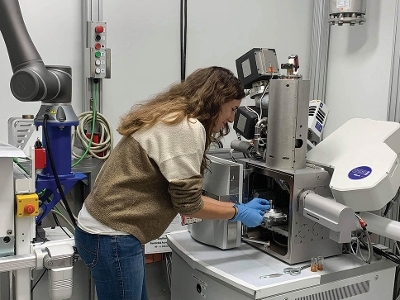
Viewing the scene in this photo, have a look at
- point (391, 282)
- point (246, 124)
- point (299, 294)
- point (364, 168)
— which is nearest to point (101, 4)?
point (246, 124)

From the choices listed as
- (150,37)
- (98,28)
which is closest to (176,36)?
(150,37)

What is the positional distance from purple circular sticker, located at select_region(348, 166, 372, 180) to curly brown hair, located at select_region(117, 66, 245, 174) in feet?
1.57

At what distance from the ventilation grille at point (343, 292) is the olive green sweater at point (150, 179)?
554 millimetres

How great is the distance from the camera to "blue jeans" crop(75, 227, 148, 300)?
141 cm

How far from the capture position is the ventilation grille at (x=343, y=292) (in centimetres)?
159

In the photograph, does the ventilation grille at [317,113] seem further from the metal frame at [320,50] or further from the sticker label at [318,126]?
the metal frame at [320,50]

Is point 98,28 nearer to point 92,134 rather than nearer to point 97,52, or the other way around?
point 97,52

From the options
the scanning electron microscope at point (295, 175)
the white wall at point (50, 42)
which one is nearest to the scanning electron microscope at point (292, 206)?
the scanning electron microscope at point (295, 175)

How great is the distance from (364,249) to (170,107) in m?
1.01

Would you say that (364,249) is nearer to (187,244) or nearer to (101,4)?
(187,244)

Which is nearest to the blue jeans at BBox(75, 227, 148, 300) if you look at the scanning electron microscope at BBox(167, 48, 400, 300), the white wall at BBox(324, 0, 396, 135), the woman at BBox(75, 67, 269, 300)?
the woman at BBox(75, 67, 269, 300)

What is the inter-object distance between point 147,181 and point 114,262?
277 millimetres

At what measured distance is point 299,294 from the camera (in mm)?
1539

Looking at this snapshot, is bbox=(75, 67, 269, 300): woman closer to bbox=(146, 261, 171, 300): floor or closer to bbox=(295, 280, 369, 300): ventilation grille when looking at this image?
bbox=(295, 280, 369, 300): ventilation grille
